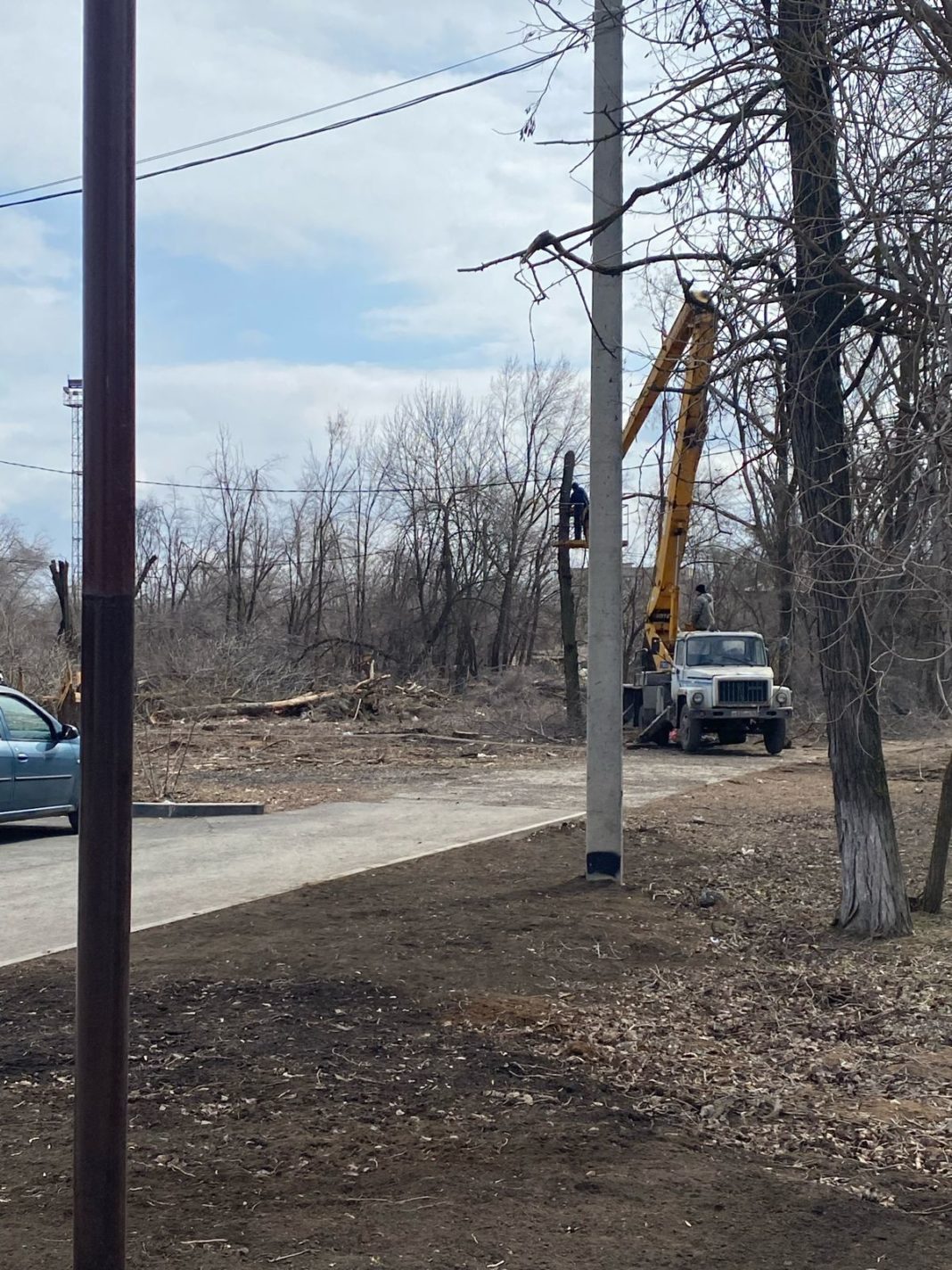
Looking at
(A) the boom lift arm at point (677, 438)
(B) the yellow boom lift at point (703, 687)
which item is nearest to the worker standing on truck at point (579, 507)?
(A) the boom lift arm at point (677, 438)

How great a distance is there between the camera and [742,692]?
24.9 metres

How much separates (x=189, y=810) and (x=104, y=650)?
12312mm

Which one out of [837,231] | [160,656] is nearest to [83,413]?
[837,231]

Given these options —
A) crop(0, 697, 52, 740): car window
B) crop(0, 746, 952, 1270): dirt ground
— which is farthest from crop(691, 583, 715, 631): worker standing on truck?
crop(0, 746, 952, 1270): dirt ground

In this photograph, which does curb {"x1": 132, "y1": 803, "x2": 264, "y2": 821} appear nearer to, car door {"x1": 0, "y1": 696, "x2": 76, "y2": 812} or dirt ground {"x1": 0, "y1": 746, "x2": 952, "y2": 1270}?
car door {"x1": 0, "y1": 696, "x2": 76, "y2": 812}

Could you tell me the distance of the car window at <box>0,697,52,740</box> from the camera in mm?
12680

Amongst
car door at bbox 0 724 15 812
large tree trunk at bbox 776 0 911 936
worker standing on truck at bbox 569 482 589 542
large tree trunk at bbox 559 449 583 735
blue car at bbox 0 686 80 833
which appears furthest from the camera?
large tree trunk at bbox 559 449 583 735

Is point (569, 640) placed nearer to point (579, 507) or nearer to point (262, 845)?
point (579, 507)

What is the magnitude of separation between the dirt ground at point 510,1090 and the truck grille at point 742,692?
16.1 meters

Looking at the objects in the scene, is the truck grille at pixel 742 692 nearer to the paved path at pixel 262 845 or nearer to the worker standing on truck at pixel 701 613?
the worker standing on truck at pixel 701 613

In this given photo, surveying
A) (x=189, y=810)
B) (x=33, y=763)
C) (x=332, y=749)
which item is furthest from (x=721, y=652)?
(x=33, y=763)

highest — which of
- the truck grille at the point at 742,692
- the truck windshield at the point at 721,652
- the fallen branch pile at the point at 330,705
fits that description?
the truck windshield at the point at 721,652

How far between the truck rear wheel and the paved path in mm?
5694

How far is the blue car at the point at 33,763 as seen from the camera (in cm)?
1236
